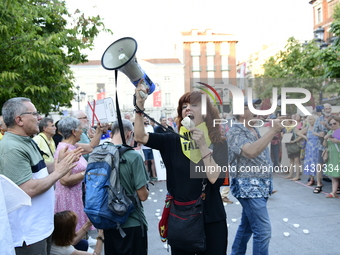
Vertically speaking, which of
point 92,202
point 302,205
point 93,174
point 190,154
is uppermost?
point 190,154

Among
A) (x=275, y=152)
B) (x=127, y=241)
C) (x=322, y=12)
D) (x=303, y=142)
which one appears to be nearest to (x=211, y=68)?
(x=322, y=12)

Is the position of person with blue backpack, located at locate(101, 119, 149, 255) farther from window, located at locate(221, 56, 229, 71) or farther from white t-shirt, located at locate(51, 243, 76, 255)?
window, located at locate(221, 56, 229, 71)

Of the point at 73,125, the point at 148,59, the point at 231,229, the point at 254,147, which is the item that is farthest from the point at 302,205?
the point at 148,59

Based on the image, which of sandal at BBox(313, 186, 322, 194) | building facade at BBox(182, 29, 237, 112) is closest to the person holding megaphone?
sandal at BBox(313, 186, 322, 194)

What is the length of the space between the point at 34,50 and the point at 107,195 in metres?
5.54

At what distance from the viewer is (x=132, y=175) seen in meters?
2.99

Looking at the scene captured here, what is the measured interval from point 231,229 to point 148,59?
5653 cm

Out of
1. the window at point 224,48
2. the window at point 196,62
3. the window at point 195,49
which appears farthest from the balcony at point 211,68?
the window at point 195,49

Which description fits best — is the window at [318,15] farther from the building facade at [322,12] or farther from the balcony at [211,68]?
the balcony at [211,68]

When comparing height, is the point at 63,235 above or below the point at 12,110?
below

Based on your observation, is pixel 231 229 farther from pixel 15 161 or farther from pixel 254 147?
pixel 15 161

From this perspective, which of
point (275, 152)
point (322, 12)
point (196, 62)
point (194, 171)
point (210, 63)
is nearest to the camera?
point (194, 171)

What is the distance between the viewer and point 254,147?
10.2 ft

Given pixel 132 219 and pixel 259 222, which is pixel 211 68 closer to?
pixel 259 222
